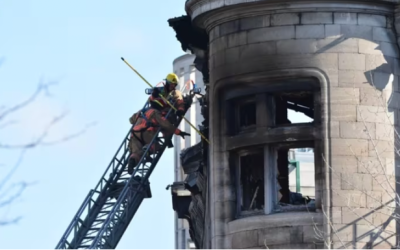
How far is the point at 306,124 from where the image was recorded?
113 ft

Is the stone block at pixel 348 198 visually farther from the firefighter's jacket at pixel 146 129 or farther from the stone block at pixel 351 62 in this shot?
the firefighter's jacket at pixel 146 129

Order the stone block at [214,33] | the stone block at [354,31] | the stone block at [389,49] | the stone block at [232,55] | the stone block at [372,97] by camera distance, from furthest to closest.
Result: the stone block at [214,33] → the stone block at [232,55] → the stone block at [389,49] → the stone block at [354,31] → the stone block at [372,97]

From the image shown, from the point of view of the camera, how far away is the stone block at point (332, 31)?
34.3m

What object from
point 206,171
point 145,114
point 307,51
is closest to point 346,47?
point 307,51

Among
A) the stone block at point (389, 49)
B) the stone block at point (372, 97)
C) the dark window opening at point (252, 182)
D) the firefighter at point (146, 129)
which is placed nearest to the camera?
the stone block at point (372, 97)

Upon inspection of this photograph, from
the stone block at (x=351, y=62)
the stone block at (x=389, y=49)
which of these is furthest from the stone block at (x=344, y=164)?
the stone block at (x=389, y=49)

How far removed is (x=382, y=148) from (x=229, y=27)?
3.83 m

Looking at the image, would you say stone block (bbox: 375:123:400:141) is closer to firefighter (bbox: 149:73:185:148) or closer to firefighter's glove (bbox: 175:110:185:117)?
firefighter's glove (bbox: 175:110:185:117)

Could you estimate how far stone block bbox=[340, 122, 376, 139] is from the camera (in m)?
34.1

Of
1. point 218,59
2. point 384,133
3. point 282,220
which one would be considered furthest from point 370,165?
point 218,59

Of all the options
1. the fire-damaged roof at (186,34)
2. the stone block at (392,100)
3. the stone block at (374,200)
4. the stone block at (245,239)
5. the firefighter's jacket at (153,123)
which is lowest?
the stone block at (245,239)

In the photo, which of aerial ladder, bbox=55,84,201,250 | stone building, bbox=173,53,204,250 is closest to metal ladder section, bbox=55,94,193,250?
aerial ladder, bbox=55,84,201,250

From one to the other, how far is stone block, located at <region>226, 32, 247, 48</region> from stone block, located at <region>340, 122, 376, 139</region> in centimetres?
254

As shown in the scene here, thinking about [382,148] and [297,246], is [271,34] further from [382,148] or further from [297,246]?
[297,246]
